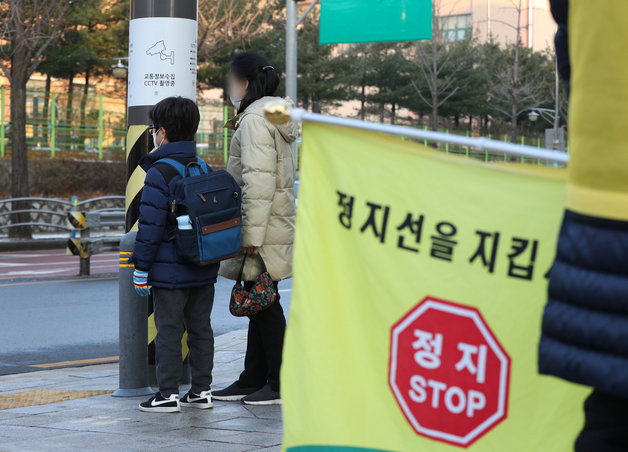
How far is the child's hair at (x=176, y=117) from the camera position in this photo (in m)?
5.48

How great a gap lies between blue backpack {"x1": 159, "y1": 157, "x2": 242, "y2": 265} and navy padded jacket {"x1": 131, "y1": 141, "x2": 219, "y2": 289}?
6 cm

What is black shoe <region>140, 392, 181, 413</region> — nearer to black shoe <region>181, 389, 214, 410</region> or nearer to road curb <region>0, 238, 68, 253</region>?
black shoe <region>181, 389, 214, 410</region>

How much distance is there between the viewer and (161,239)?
17.4ft

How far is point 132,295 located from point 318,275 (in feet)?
11.3

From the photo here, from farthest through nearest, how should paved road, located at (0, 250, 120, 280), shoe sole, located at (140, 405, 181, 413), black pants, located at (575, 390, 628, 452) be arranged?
paved road, located at (0, 250, 120, 280)
shoe sole, located at (140, 405, 181, 413)
black pants, located at (575, 390, 628, 452)

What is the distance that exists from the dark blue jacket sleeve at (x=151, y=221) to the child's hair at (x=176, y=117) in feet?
1.04

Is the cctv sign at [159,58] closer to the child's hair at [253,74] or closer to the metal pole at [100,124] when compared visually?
the child's hair at [253,74]

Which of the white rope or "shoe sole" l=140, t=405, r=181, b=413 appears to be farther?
"shoe sole" l=140, t=405, r=181, b=413

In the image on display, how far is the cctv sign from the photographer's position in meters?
6.05

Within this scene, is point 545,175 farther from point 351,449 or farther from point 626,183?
point 351,449

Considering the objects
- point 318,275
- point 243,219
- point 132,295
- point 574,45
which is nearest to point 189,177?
point 243,219

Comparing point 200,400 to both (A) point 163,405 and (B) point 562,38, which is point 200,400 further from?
(B) point 562,38

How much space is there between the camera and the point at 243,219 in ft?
18.2

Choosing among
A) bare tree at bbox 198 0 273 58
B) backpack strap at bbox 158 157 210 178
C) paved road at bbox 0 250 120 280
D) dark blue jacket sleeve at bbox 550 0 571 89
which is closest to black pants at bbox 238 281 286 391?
backpack strap at bbox 158 157 210 178
